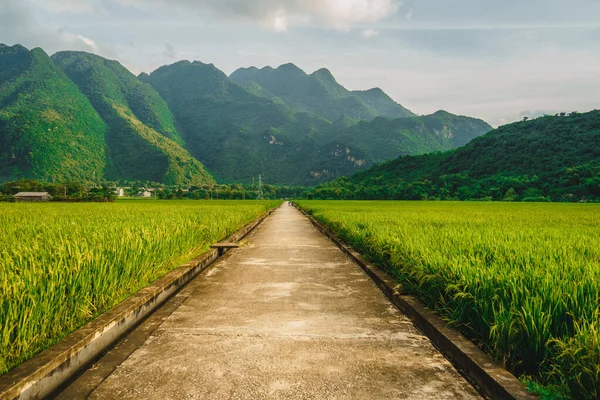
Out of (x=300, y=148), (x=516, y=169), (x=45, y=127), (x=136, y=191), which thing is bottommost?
(x=136, y=191)

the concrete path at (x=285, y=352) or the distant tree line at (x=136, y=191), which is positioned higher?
the distant tree line at (x=136, y=191)

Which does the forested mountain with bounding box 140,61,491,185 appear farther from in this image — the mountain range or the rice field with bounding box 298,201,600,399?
the rice field with bounding box 298,201,600,399

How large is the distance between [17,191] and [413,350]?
98235mm

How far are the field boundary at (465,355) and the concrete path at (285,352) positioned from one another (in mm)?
104

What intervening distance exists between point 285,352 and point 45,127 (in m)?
128

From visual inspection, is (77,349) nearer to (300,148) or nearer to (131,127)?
(131,127)

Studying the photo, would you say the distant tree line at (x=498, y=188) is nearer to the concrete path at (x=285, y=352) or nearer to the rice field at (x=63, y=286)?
the concrete path at (x=285, y=352)

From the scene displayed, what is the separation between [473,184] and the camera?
72.6 meters

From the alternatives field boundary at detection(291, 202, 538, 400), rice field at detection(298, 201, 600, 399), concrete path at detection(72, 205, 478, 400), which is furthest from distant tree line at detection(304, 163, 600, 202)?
concrete path at detection(72, 205, 478, 400)

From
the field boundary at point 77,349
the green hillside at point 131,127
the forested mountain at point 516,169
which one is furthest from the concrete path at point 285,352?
the green hillside at point 131,127

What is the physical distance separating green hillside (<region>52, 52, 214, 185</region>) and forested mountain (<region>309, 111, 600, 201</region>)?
6146 centimetres

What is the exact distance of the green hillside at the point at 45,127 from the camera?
101 m

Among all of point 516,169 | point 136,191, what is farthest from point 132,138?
point 516,169

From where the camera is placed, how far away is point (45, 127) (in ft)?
349
